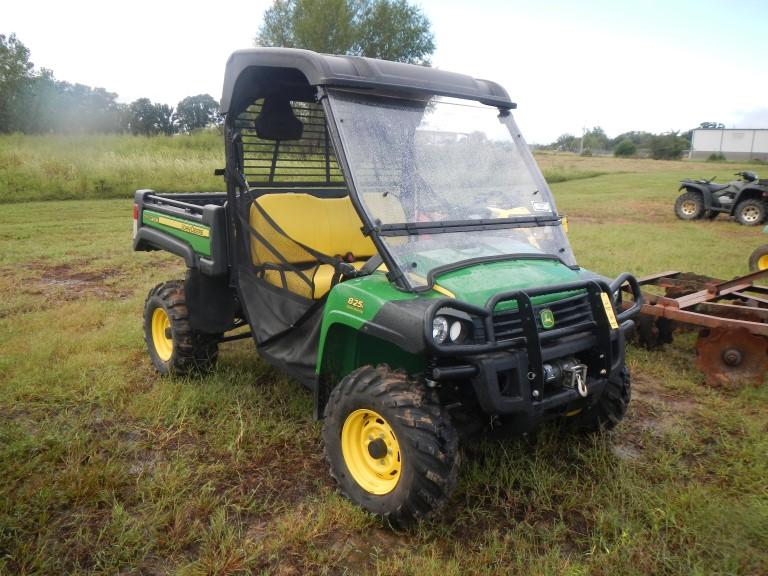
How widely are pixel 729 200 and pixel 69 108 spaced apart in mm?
21325

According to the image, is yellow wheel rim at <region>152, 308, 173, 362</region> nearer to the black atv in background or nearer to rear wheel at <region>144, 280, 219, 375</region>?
rear wheel at <region>144, 280, 219, 375</region>

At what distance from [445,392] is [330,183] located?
94.1 inches

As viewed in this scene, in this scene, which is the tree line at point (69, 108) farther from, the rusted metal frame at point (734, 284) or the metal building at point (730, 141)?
the metal building at point (730, 141)

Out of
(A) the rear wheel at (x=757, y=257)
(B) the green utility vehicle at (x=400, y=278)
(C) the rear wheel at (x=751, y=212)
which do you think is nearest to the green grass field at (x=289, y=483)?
(B) the green utility vehicle at (x=400, y=278)

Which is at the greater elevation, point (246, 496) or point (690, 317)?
point (690, 317)

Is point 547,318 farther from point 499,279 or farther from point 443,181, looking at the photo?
point 443,181

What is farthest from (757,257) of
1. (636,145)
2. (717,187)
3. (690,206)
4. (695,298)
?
(636,145)

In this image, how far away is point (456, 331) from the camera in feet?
8.55

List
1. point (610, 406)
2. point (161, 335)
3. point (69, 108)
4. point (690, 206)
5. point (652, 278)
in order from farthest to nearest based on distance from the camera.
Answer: point (69, 108) < point (690, 206) < point (652, 278) < point (161, 335) < point (610, 406)

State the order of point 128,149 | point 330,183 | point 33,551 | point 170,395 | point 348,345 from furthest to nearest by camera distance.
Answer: point 128,149 < point 330,183 < point 170,395 < point 348,345 < point 33,551

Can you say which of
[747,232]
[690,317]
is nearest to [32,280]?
[690,317]

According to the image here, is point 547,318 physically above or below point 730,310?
above

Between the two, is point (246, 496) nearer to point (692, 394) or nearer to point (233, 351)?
point (233, 351)

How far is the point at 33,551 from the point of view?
2594 millimetres
